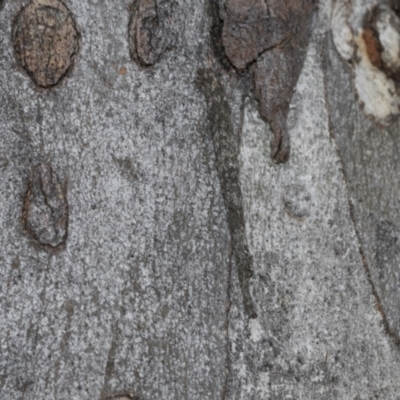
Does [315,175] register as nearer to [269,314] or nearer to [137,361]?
[269,314]

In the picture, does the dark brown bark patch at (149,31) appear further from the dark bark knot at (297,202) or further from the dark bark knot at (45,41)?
the dark bark knot at (297,202)

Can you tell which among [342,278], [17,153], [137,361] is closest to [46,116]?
[17,153]

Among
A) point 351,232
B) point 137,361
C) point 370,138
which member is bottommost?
point 137,361

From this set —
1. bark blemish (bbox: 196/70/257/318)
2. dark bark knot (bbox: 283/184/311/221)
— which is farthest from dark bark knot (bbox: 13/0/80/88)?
dark bark knot (bbox: 283/184/311/221)

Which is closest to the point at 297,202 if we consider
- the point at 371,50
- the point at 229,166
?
the point at 229,166

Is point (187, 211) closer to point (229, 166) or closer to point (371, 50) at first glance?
point (229, 166)

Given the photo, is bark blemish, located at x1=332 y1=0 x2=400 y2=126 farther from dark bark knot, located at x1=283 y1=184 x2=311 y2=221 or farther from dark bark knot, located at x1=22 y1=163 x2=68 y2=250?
dark bark knot, located at x1=22 y1=163 x2=68 y2=250

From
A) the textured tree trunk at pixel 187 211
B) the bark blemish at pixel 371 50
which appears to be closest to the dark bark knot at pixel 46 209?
the textured tree trunk at pixel 187 211
